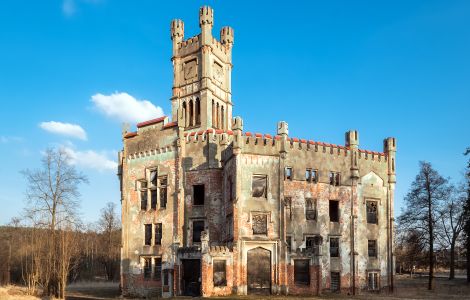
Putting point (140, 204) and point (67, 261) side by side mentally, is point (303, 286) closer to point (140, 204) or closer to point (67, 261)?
point (140, 204)

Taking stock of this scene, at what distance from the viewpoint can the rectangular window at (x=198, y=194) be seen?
3606cm

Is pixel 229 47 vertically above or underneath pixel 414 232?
above

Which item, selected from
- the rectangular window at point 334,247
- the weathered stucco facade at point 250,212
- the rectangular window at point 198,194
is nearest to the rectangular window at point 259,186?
the weathered stucco facade at point 250,212

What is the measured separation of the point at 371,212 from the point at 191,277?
1649 cm

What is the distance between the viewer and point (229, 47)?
52.8 metres

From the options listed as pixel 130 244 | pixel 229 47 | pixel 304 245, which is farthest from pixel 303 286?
pixel 229 47

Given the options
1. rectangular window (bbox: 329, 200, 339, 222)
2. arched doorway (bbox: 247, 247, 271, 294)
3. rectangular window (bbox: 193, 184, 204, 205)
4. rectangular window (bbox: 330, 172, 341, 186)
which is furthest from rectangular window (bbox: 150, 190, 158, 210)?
rectangular window (bbox: 330, 172, 341, 186)

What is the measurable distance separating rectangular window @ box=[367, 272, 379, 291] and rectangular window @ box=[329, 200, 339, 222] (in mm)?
5325

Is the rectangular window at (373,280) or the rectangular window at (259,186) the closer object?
the rectangular window at (259,186)

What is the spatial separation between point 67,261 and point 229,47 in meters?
29.6

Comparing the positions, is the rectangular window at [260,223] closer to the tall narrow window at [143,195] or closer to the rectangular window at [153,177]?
the rectangular window at [153,177]

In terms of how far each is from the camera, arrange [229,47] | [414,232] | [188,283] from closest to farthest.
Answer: [188,283], [414,232], [229,47]

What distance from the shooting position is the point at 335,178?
37.3 m

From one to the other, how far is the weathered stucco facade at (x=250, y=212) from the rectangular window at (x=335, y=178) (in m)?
0.08
